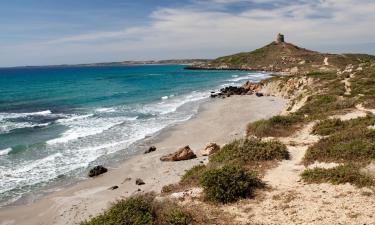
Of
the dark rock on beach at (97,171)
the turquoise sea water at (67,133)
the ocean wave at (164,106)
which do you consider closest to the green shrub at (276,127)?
the turquoise sea water at (67,133)

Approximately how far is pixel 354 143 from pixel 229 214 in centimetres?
847

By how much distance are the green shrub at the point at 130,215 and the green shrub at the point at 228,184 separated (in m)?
2.51

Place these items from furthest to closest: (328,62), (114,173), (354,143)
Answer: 1. (328,62)
2. (114,173)
3. (354,143)

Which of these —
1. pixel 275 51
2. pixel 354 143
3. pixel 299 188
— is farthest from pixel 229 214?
pixel 275 51

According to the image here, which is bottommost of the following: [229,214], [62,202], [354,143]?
[62,202]

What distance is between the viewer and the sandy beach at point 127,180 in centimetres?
1807

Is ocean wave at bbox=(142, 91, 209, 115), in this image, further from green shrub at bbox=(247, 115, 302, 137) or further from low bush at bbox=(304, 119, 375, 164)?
low bush at bbox=(304, 119, 375, 164)

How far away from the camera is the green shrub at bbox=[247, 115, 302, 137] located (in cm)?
2494

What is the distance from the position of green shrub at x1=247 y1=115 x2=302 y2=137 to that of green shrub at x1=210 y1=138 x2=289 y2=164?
4.84 m

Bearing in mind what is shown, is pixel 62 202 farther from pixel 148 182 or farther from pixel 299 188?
pixel 299 188

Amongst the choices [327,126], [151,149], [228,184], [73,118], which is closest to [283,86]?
A: [73,118]

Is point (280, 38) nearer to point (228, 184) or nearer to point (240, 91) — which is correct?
point (240, 91)

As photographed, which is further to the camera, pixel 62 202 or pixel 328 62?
pixel 328 62

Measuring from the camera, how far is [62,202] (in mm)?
19578
